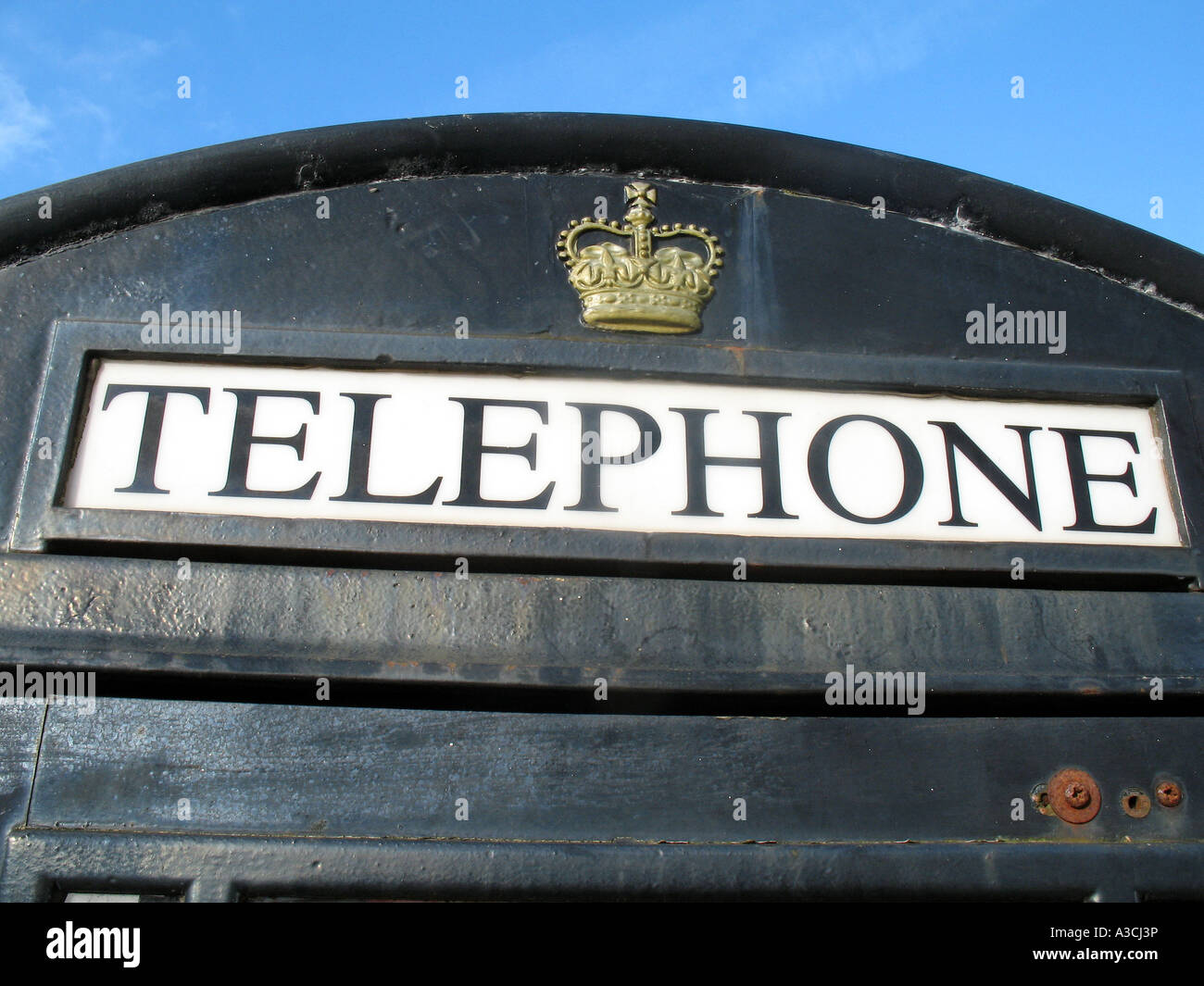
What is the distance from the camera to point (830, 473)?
2092 mm

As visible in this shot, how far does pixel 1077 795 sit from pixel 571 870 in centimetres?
91

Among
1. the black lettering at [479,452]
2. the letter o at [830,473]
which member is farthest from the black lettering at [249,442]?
the letter o at [830,473]

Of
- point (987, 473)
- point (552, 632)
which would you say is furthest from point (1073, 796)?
point (552, 632)

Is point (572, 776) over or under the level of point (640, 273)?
under

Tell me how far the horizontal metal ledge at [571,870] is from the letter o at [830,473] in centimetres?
62

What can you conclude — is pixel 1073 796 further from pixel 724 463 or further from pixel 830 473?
pixel 724 463

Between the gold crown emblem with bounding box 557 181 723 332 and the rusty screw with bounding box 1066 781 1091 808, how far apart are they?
113 centimetres

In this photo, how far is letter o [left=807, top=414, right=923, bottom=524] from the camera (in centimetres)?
206

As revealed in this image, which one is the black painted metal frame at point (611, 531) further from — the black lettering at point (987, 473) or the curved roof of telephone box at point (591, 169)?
the curved roof of telephone box at point (591, 169)

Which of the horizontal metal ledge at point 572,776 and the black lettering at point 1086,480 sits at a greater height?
the black lettering at point 1086,480

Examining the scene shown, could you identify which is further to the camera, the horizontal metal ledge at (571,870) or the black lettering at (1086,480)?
the black lettering at (1086,480)

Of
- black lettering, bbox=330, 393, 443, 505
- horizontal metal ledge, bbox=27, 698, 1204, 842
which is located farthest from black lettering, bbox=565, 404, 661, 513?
horizontal metal ledge, bbox=27, 698, 1204, 842

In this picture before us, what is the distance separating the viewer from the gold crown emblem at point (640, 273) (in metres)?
2.20
